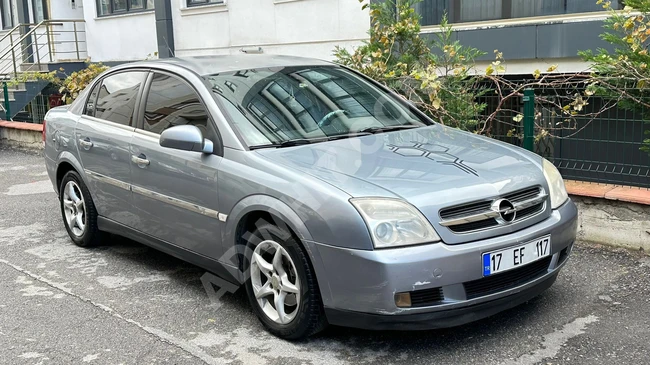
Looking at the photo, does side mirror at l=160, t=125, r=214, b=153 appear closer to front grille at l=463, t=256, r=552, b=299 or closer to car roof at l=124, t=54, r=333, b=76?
car roof at l=124, t=54, r=333, b=76

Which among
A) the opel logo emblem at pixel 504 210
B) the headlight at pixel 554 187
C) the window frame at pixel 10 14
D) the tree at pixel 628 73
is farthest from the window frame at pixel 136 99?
the window frame at pixel 10 14

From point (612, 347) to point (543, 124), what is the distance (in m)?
2.85

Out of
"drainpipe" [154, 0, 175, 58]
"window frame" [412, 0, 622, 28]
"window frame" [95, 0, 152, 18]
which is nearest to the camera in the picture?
"window frame" [412, 0, 622, 28]

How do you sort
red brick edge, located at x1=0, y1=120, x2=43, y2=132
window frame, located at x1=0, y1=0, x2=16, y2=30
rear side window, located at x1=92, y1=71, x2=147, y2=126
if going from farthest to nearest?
1. window frame, located at x1=0, y1=0, x2=16, y2=30
2. red brick edge, located at x1=0, y1=120, x2=43, y2=132
3. rear side window, located at x1=92, y1=71, x2=147, y2=126

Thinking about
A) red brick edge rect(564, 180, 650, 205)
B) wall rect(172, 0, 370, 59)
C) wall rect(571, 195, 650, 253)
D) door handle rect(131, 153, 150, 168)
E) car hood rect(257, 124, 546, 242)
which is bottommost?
wall rect(571, 195, 650, 253)

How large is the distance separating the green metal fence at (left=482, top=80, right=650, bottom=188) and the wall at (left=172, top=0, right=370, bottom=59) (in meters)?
5.06

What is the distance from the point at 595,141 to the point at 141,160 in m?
3.65

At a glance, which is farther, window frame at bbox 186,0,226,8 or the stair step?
the stair step

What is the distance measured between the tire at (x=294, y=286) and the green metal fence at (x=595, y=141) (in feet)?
10.2

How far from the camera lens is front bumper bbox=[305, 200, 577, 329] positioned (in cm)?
352

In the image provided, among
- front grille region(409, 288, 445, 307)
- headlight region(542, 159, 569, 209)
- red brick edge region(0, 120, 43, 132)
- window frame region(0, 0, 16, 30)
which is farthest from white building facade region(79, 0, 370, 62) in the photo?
front grille region(409, 288, 445, 307)

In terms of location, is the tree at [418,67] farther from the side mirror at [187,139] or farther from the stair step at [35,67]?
the stair step at [35,67]

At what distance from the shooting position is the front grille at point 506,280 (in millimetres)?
3691

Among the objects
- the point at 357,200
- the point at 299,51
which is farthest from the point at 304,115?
the point at 299,51
